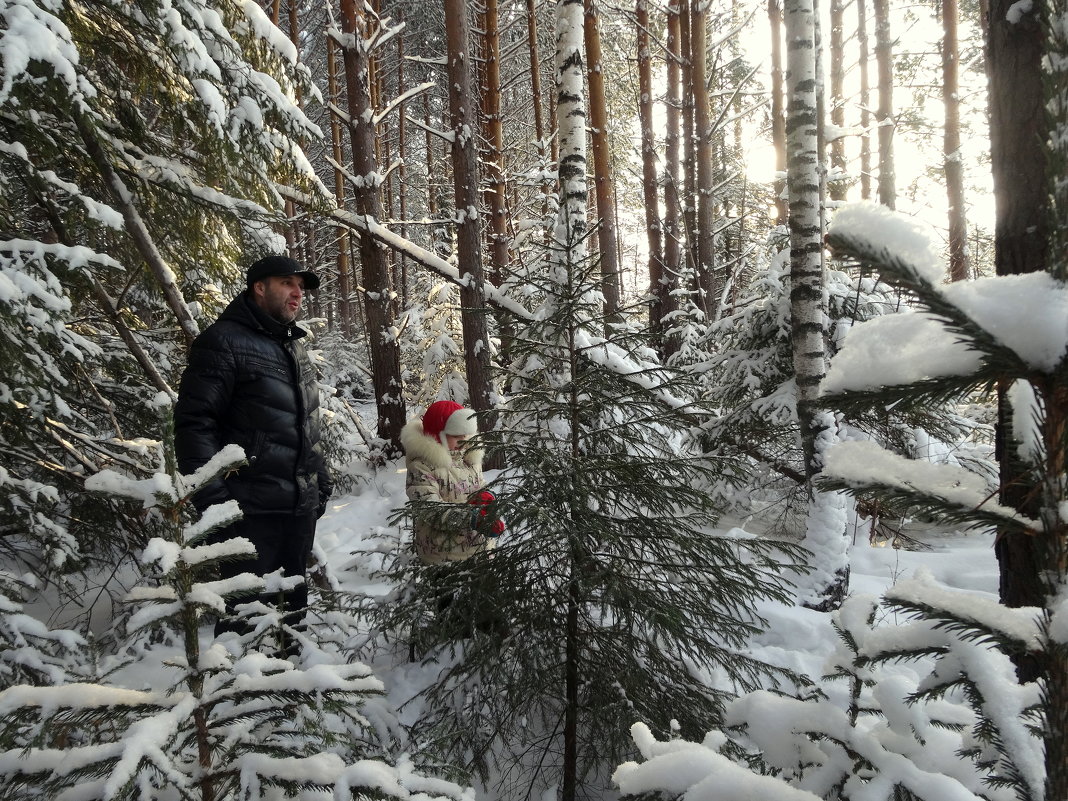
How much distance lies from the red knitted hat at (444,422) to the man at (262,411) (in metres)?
0.73

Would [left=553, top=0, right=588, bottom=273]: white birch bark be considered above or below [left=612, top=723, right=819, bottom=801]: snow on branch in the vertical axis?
above

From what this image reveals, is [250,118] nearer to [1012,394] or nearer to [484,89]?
[1012,394]

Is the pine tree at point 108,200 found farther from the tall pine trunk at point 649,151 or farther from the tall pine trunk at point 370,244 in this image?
the tall pine trunk at point 649,151

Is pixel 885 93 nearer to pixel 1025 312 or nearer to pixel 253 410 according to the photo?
pixel 253 410

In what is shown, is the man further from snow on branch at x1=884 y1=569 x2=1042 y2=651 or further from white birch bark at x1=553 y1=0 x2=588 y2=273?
white birch bark at x1=553 y1=0 x2=588 y2=273

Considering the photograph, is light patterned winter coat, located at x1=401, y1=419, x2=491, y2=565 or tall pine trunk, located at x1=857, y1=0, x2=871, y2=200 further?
tall pine trunk, located at x1=857, y1=0, x2=871, y2=200

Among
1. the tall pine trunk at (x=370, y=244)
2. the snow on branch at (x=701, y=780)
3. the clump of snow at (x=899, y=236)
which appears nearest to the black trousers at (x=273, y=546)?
the snow on branch at (x=701, y=780)

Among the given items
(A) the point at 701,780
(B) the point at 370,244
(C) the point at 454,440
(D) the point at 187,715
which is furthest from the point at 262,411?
(B) the point at 370,244

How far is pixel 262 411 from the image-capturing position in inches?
126

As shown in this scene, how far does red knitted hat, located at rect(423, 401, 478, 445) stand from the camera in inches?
154

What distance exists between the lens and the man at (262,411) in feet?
10.0

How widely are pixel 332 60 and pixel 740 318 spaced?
11.3 metres

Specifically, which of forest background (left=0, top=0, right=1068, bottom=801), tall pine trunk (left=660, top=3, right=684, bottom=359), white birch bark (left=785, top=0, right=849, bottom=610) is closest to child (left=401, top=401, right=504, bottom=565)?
forest background (left=0, top=0, right=1068, bottom=801)

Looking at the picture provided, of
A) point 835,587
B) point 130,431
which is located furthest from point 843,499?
point 130,431
